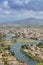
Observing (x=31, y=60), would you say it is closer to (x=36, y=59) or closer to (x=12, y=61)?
(x=36, y=59)

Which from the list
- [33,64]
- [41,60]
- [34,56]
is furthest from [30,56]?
[33,64]

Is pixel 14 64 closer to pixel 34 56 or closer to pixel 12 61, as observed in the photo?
pixel 12 61

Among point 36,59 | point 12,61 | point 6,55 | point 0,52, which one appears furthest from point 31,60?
point 0,52

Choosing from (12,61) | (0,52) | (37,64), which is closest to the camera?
(37,64)

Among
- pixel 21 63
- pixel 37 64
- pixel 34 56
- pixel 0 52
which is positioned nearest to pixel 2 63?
pixel 21 63

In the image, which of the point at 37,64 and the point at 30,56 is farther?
the point at 30,56

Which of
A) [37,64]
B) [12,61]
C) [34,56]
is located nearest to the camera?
[37,64]

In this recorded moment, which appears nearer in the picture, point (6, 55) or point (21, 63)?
point (21, 63)

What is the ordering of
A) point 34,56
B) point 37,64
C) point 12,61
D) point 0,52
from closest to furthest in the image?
point 37,64
point 12,61
point 34,56
point 0,52

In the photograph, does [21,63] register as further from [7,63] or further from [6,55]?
[6,55]
